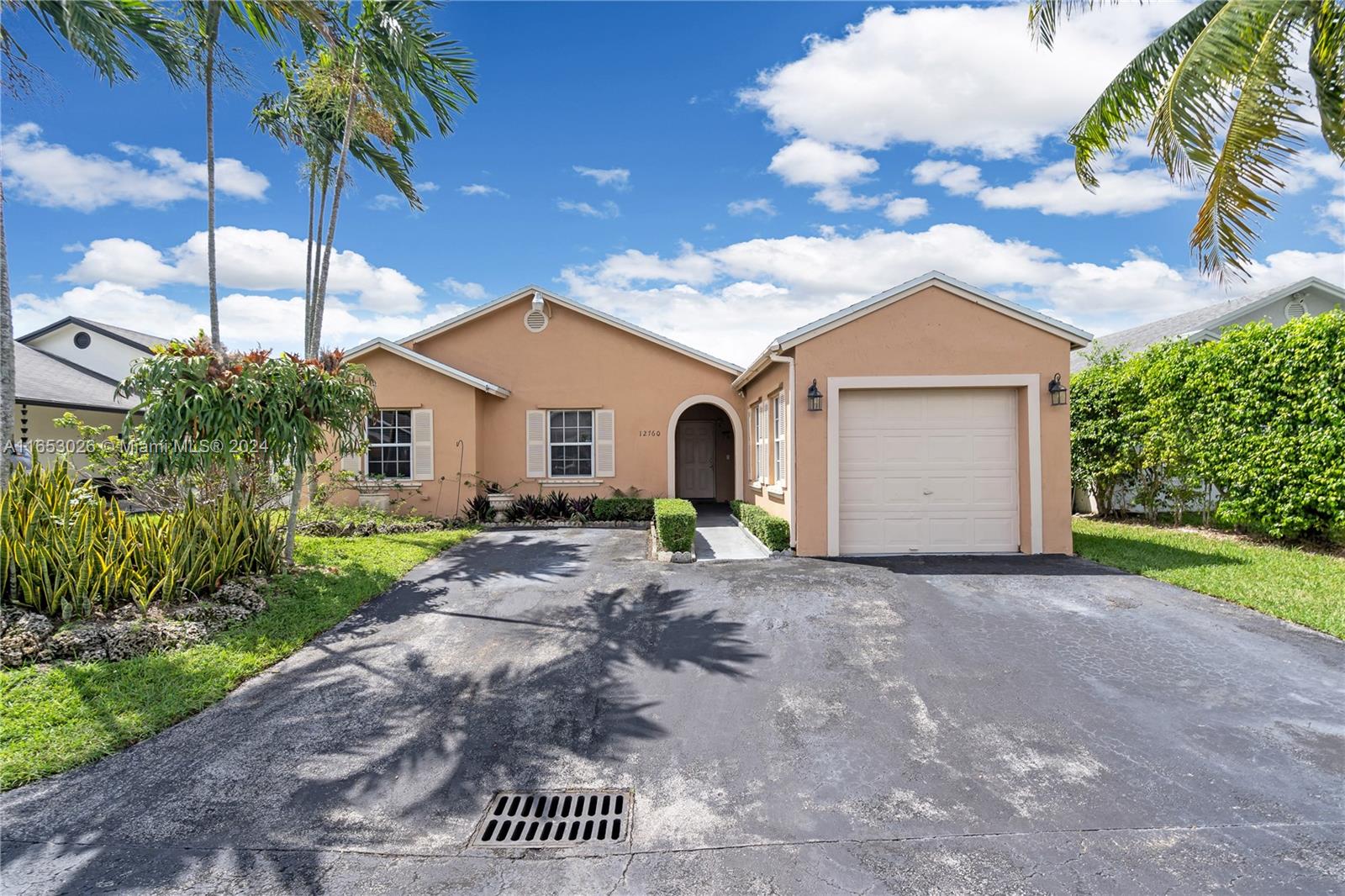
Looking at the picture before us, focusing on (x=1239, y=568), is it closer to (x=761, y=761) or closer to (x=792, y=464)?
(x=792, y=464)

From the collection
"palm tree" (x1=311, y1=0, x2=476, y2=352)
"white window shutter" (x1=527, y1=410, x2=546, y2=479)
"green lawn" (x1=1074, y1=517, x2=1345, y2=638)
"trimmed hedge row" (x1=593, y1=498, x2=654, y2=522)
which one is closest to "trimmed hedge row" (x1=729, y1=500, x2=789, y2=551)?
"trimmed hedge row" (x1=593, y1=498, x2=654, y2=522)

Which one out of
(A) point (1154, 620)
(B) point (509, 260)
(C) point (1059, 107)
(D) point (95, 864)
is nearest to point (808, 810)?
(D) point (95, 864)

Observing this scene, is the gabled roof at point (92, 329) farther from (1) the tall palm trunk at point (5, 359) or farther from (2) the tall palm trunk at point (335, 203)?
(1) the tall palm trunk at point (5, 359)

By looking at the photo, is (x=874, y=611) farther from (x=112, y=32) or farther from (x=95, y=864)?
(x=112, y=32)

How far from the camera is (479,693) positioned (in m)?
4.71

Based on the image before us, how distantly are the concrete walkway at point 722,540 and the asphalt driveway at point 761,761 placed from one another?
127 inches

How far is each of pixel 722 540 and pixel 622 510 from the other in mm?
3499

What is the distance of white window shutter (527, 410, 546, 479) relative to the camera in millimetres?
15289

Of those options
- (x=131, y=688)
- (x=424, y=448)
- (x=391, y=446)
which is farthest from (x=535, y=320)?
(x=131, y=688)

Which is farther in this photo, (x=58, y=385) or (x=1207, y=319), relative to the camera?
(x=1207, y=319)

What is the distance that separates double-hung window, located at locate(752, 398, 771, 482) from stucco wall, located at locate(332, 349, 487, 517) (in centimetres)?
643

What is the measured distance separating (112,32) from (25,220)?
12.7 ft

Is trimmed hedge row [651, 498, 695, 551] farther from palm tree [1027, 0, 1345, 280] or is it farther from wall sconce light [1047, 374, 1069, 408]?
palm tree [1027, 0, 1345, 280]

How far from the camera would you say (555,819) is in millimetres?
3154
